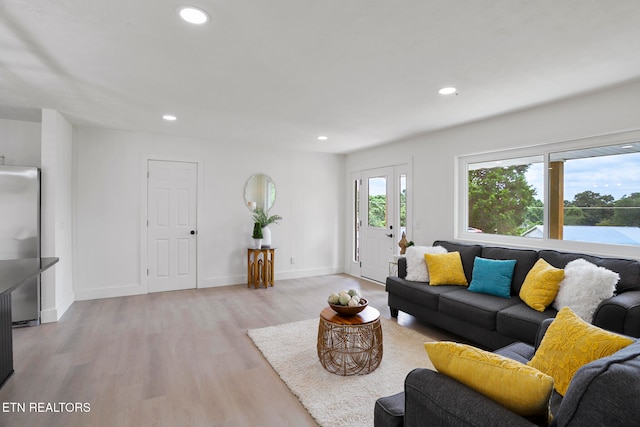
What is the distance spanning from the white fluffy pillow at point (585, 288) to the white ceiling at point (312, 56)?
1.54 meters

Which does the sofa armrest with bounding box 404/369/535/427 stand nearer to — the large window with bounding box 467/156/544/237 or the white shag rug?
the white shag rug

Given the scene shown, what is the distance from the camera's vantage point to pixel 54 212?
3.68 m

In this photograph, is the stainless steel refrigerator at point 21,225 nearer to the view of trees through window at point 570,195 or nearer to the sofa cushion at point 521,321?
the sofa cushion at point 521,321

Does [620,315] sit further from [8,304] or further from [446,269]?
[8,304]

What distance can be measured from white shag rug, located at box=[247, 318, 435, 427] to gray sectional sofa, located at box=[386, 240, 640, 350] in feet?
1.07

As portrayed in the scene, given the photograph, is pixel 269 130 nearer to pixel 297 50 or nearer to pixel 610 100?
pixel 297 50

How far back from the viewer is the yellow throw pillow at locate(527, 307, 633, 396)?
136 cm

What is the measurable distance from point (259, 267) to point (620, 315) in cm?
438

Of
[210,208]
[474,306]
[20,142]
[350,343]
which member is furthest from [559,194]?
[20,142]

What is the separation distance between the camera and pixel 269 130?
14.9ft

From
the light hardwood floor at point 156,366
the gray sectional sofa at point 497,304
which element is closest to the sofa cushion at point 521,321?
the gray sectional sofa at point 497,304

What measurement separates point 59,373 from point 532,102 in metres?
4.82

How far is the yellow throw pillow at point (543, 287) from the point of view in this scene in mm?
2650

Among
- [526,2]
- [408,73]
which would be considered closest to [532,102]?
[408,73]
